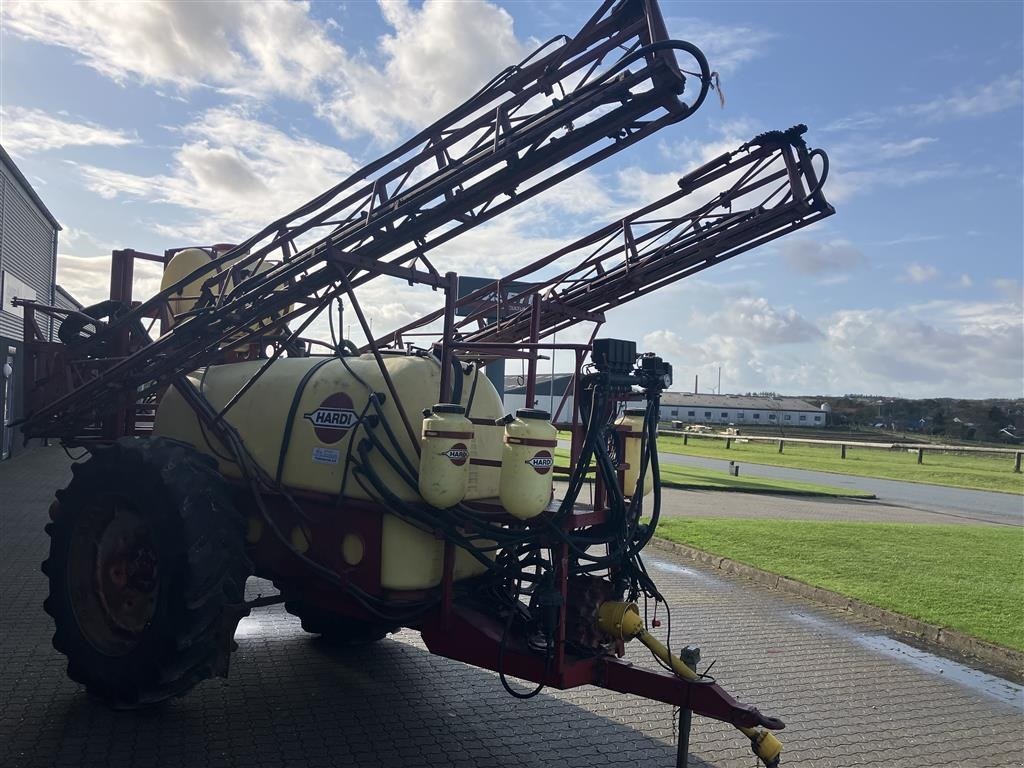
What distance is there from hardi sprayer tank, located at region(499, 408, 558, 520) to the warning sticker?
1.20 metres

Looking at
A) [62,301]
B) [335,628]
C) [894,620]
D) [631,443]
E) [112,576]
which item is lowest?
[894,620]

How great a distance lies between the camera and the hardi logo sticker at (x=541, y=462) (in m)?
3.85

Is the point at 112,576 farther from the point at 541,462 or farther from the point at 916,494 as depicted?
the point at 916,494

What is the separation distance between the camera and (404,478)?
4258mm

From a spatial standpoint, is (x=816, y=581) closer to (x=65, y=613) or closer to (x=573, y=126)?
(x=573, y=126)

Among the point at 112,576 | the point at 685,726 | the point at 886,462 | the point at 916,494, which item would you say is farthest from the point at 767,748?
the point at 886,462

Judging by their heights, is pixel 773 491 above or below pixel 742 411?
below

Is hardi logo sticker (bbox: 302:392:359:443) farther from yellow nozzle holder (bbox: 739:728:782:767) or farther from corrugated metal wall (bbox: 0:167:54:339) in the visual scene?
corrugated metal wall (bbox: 0:167:54:339)

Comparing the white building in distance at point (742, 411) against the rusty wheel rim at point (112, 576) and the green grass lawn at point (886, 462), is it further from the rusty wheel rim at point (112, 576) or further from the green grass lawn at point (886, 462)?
the rusty wheel rim at point (112, 576)

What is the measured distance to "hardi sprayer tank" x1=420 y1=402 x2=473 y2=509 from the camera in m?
3.89

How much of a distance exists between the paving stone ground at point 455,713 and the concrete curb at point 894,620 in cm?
44

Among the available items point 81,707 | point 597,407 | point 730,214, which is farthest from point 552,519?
point 730,214

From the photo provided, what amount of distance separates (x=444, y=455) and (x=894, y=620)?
20.2ft

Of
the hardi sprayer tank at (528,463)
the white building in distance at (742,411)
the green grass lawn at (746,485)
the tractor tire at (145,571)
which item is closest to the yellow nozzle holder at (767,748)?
the hardi sprayer tank at (528,463)
